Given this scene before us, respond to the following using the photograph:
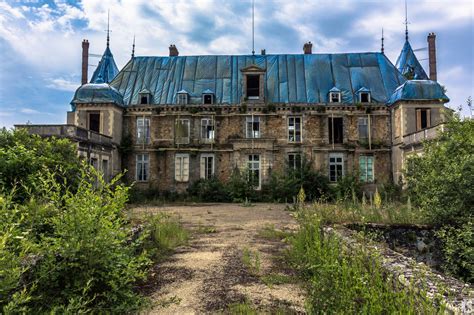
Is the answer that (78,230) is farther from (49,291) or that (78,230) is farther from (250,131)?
(250,131)

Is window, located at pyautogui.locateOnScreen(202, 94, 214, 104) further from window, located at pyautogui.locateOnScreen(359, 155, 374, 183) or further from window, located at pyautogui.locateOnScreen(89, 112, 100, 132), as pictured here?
window, located at pyautogui.locateOnScreen(359, 155, 374, 183)

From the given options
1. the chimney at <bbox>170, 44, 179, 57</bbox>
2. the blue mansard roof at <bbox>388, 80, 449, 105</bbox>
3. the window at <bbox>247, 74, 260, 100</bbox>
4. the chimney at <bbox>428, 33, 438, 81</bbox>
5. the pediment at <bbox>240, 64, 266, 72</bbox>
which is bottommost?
the blue mansard roof at <bbox>388, 80, 449, 105</bbox>

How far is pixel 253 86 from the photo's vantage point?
2300 cm

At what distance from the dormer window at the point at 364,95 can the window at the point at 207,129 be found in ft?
32.5

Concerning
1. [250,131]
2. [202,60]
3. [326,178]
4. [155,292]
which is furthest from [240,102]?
[155,292]

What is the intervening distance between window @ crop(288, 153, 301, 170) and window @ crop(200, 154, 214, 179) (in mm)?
5082

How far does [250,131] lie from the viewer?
862 inches

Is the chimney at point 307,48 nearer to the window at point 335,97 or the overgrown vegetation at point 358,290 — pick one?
the window at point 335,97

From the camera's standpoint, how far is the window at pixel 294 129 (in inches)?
855

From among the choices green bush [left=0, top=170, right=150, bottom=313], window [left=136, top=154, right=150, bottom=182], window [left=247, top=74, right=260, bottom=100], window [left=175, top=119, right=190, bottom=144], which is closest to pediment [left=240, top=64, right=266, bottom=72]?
window [left=247, top=74, right=260, bottom=100]

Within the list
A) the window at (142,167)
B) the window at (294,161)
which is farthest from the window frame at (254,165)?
the window at (142,167)

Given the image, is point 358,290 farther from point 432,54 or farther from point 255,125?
point 432,54

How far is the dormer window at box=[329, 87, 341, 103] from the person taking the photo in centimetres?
2197

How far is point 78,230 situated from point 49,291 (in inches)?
25.8
